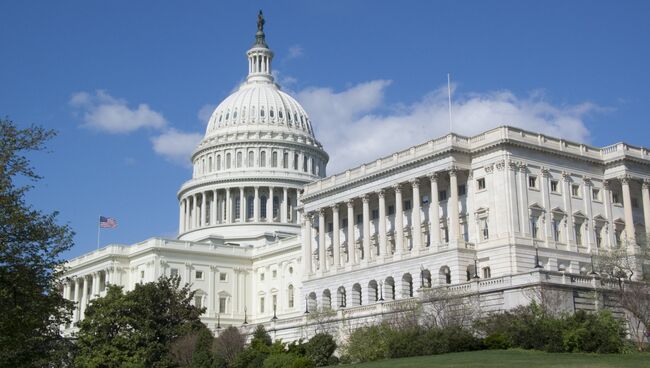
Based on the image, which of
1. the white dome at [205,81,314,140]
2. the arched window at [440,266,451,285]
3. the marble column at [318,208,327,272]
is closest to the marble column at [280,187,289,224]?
the white dome at [205,81,314,140]

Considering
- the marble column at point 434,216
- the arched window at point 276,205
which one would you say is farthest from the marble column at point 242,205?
the marble column at point 434,216

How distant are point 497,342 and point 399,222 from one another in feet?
116

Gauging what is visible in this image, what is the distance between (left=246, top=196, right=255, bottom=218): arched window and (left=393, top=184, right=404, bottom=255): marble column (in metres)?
56.5

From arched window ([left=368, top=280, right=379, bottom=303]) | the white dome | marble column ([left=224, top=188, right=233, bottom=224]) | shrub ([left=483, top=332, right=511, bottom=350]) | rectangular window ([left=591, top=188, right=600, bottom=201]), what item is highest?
the white dome

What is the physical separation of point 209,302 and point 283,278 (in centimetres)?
1035

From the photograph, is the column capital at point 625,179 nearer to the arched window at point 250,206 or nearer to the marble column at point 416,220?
the marble column at point 416,220

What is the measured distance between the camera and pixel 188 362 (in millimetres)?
73750

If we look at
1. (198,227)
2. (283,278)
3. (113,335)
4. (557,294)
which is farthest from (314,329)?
(198,227)

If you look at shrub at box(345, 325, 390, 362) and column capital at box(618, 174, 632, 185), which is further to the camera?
column capital at box(618, 174, 632, 185)

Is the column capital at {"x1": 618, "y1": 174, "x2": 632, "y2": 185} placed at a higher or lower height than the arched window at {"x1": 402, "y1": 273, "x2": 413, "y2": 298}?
higher

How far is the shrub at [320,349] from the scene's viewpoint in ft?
213

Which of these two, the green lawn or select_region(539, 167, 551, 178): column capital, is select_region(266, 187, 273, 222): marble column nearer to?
select_region(539, 167, 551, 178): column capital

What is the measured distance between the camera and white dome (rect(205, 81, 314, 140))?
6176 inches

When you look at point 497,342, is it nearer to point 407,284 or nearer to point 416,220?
point 416,220
